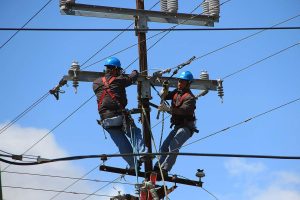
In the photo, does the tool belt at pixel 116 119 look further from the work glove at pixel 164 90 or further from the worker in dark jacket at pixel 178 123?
the work glove at pixel 164 90

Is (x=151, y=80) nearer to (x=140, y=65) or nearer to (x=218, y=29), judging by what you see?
(x=140, y=65)

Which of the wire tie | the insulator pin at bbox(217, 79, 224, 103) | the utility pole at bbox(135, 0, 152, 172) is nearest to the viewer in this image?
the wire tie

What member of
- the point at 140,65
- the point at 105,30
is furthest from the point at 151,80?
the point at 105,30

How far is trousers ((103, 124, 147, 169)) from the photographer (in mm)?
15531

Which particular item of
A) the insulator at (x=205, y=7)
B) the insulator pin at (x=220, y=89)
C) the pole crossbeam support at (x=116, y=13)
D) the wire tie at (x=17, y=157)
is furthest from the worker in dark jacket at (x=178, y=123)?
the wire tie at (x=17, y=157)

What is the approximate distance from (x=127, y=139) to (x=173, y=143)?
78 cm

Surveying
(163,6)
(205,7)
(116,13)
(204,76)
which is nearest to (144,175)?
(204,76)

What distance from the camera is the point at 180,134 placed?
15891 mm

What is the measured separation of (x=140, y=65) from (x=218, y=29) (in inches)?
68.3

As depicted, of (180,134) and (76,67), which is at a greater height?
(76,67)

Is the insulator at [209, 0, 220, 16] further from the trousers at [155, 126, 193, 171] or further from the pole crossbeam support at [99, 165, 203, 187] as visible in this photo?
the pole crossbeam support at [99, 165, 203, 187]

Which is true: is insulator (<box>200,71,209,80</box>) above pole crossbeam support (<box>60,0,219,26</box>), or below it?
below

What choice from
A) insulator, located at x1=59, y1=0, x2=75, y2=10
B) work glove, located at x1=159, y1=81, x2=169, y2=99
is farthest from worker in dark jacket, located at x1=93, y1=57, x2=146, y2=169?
insulator, located at x1=59, y1=0, x2=75, y2=10

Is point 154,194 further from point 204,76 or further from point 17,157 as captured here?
point 204,76
